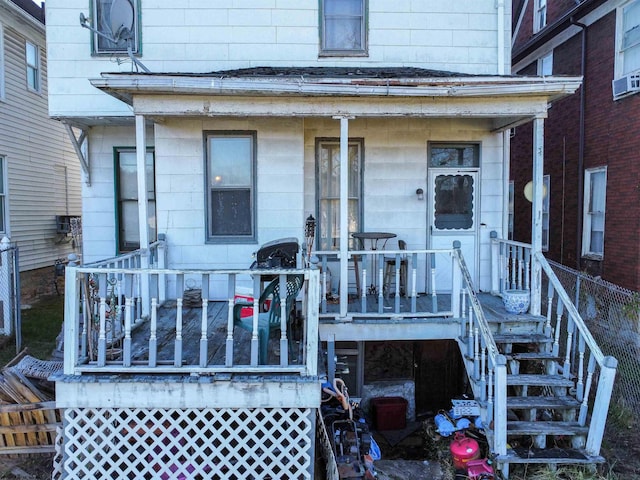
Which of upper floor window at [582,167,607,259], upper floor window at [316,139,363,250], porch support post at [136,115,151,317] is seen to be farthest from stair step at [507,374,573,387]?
upper floor window at [582,167,607,259]

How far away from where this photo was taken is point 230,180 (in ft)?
23.0

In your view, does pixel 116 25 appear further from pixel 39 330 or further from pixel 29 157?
pixel 29 157

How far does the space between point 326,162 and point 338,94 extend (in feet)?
6.16

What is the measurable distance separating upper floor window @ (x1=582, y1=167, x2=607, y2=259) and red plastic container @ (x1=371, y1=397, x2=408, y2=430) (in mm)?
6210

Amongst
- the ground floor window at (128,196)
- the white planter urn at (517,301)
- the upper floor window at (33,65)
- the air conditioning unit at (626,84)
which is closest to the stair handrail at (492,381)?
the white planter urn at (517,301)

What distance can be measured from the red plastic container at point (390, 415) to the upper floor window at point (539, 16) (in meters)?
11.3

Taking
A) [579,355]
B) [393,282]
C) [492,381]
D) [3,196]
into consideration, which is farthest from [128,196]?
[579,355]

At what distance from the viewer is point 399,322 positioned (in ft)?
19.4

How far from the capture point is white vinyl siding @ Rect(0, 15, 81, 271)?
1112 cm

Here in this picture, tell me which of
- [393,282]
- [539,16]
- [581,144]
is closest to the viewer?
[393,282]

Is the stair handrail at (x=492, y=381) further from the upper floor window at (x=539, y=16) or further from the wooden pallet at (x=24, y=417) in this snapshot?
the upper floor window at (x=539, y=16)

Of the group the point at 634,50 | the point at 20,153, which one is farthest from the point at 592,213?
the point at 20,153

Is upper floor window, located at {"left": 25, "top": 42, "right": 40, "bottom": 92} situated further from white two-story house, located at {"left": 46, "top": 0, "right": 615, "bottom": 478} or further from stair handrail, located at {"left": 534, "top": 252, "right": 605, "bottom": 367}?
stair handrail, located at {"left": 534, "top": 252, "right": 605, "bottom": 367}

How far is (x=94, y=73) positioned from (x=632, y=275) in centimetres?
1012
